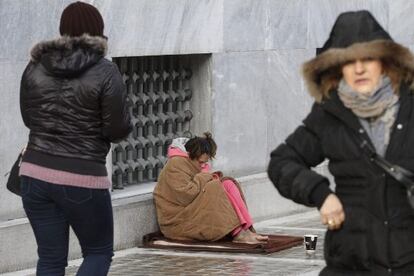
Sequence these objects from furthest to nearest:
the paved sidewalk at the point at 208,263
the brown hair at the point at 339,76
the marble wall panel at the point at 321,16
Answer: the marble wall panel at the point at 321,16 < the paved sidewalk at the point at 208,263 < the brown hair at the point at 339,76

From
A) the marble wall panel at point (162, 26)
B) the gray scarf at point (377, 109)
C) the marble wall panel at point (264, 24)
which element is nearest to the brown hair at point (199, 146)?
the marble wall panel at point (162, 26)

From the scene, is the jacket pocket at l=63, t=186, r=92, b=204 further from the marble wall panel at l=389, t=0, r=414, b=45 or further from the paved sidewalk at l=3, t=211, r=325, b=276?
the marble wall panel at l=389, t=0, r=414, b=45

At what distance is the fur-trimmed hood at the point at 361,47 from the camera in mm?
5180

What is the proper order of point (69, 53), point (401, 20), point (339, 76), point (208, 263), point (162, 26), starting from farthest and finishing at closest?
point (401, 20) → point (162, 26) → point (208, 263) → point (69, 53) → point (339, 76)

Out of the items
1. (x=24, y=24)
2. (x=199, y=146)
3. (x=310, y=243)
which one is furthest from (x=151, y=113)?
(x=24, y=24)

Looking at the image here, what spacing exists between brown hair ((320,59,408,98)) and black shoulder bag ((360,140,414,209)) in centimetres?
26

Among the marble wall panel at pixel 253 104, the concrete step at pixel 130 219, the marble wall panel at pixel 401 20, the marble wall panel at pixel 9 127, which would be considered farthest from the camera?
the marble wall panel at pixel 401 20

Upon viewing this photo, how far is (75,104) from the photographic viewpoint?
6.89 m

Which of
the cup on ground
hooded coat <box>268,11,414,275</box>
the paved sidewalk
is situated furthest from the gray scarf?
the cup on ground

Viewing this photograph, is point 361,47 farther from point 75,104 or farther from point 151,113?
point 151,113

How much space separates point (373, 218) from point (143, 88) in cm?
670

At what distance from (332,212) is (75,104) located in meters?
2.15

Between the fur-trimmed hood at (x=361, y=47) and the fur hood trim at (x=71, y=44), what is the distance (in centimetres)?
194

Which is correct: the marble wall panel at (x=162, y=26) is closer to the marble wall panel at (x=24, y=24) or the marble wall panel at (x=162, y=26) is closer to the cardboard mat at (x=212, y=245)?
the marble wall panel at (x=24, y=24)
